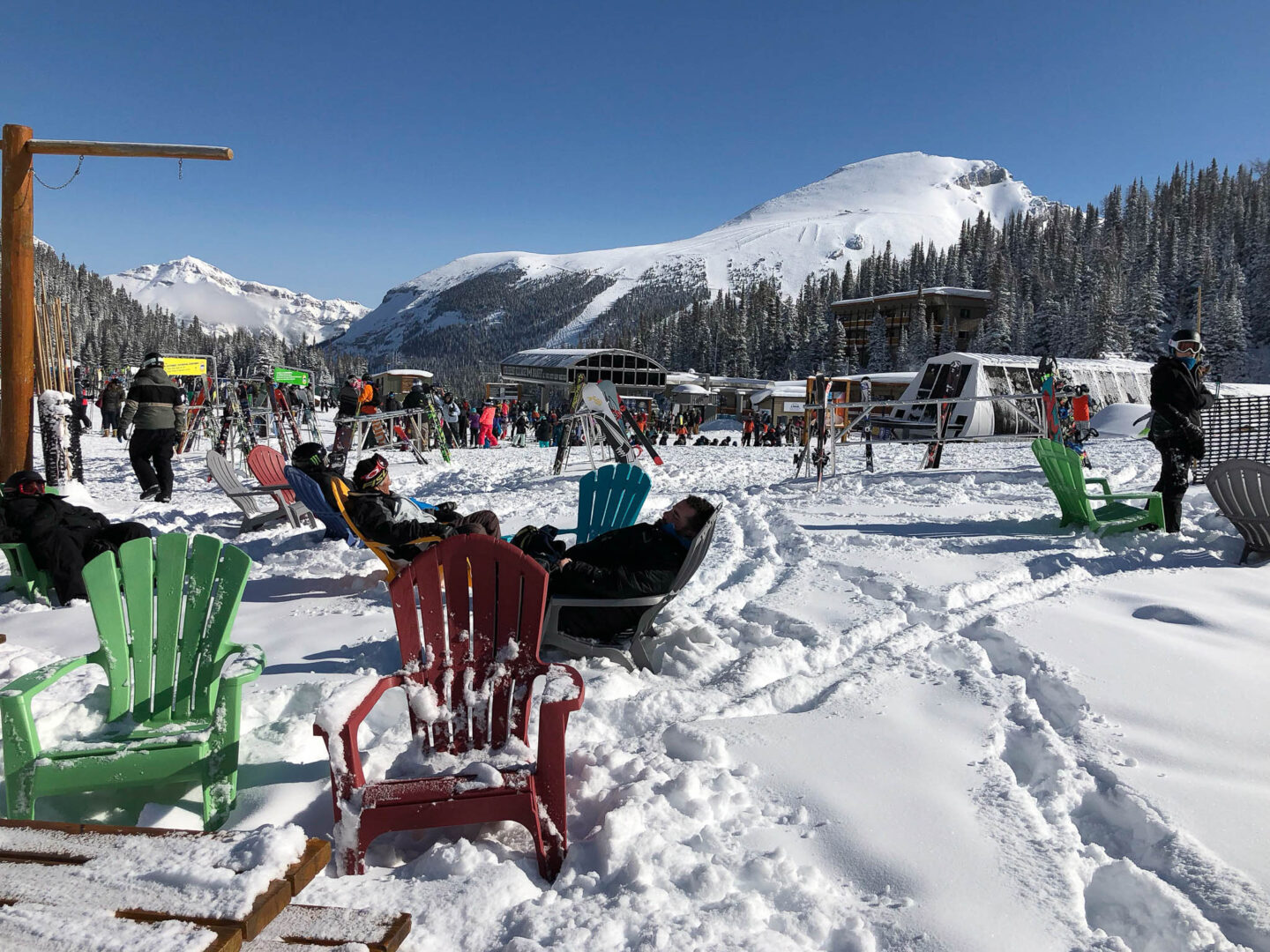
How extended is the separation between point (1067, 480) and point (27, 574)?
25.4 feet

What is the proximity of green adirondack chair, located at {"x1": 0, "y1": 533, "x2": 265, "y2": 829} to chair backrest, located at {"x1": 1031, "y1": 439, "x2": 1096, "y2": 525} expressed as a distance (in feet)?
20.5

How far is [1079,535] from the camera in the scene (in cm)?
643

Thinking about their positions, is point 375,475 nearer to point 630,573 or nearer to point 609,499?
point 609,499

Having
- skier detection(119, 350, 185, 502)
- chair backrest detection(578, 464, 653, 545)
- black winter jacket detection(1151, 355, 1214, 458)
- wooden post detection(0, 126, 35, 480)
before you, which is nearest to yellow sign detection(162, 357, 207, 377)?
skier detection(119, 350, 185, 502)

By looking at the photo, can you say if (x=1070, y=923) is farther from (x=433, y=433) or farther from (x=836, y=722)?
(x=433, y=433)

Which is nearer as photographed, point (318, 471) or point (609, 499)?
point (609, 499)

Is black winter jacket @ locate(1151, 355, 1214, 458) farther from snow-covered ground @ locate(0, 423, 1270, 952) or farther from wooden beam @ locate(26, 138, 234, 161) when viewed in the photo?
wooden beam @ locate(26, 138, 234, 161)

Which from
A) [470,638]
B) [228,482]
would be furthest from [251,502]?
[470,638]

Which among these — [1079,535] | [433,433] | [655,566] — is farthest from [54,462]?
[1079,535]

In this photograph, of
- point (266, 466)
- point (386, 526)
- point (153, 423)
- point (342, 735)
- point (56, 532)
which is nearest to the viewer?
point (342, 735)

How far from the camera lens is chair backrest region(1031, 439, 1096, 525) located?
248 inches

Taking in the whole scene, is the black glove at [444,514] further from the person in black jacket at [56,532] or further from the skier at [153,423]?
the skier at [153,423]

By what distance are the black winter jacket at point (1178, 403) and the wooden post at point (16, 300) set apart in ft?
30.8

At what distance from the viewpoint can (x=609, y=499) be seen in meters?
5.33
